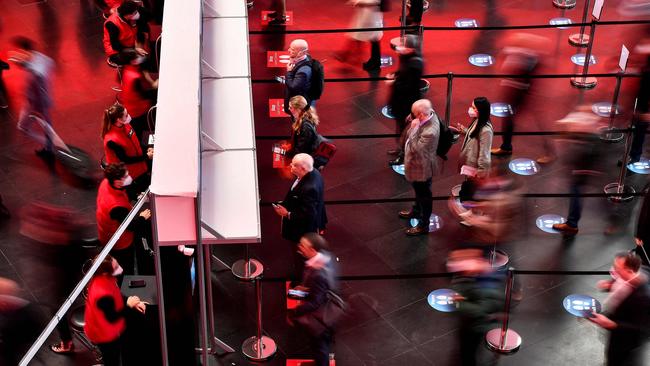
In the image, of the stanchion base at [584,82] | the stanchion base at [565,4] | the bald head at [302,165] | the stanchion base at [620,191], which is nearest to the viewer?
the bald head at [302,165]

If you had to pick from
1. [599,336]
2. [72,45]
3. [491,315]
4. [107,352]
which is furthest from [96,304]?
[72,45]

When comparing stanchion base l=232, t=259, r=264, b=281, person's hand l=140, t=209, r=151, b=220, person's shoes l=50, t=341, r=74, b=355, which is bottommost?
person's shoes l=50, t=341, r=74, b=355

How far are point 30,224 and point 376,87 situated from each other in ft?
18.3

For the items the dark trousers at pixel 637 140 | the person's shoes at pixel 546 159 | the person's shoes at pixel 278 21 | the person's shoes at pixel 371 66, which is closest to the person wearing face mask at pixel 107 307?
the person's shoes at pixel 546 159

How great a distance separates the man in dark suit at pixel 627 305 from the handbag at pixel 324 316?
2283 mm

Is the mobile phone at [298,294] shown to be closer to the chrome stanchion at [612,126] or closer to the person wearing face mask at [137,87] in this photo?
the person wearing face mask at [137,87]

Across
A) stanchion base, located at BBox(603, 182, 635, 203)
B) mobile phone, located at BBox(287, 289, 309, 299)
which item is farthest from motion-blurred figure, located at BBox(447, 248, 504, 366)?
stanchion base, located at BBox(603, 182, 635, 203)

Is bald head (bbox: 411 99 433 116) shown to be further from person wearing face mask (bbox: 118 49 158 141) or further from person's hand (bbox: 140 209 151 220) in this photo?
person wearing face mask (bbox: 118 49 158 141)

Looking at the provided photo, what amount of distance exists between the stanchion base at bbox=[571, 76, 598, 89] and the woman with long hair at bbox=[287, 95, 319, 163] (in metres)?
4.99

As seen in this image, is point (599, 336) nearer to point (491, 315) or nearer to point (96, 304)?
point (491, 315)

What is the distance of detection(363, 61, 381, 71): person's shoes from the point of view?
14.0 m

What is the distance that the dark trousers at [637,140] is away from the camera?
11.4m

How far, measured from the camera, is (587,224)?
36.1 ft

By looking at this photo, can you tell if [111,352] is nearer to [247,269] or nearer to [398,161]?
[247,269]
